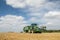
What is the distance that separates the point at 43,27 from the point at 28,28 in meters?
14.0

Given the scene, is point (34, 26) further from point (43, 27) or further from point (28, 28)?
point (43, 27)

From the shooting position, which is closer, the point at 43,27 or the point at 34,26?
the point at 34,26

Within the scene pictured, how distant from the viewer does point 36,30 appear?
164ft

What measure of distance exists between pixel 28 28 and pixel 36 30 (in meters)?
2.72

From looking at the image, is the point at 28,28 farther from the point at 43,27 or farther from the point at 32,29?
the point at 43,27

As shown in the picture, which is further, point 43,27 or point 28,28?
point 43,27

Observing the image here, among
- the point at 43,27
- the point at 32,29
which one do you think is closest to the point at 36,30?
the point at 32,29

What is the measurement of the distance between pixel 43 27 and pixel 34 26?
13.8m

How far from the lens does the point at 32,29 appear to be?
5078 cm

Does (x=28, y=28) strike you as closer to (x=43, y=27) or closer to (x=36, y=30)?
(x=36, y=30)

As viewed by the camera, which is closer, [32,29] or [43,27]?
[32,29]

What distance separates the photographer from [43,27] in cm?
6375

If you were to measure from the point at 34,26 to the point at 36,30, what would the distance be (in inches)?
57.3

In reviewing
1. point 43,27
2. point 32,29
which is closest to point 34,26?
point 32,29
